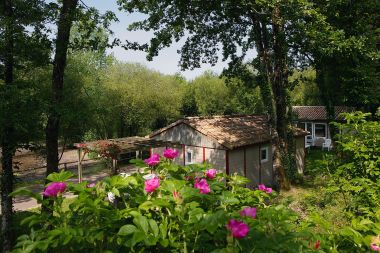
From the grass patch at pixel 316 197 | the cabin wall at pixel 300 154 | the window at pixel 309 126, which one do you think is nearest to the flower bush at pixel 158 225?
the grass patch at pixel 316 197

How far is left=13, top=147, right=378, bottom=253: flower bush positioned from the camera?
5.96ft

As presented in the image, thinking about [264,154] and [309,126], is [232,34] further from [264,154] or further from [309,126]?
[309,126]

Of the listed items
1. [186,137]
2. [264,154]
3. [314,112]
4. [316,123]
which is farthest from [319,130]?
[186,137]

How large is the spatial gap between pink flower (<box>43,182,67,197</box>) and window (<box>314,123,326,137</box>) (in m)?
35.4

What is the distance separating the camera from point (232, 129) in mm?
19297

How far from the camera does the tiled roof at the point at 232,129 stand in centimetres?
1785

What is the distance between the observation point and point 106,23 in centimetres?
1139

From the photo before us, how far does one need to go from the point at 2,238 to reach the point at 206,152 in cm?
1063

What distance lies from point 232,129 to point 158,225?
17.4 meters

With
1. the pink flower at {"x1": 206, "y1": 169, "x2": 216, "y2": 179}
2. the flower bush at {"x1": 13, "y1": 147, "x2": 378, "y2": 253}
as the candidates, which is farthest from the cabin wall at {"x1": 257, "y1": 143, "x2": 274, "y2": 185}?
the flower bush at {"x1": 13, "y1": 147, "x2": 378, "y2": 253}

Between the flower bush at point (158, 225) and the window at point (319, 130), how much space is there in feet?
113

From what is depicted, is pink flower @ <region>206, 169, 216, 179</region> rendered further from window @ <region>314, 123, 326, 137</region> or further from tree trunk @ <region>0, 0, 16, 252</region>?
window @ <region>314, 123, 326, 137</region>

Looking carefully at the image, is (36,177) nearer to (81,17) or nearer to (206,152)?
(206,152)

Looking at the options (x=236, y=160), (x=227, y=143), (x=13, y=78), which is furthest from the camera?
(x=236, y=160)
